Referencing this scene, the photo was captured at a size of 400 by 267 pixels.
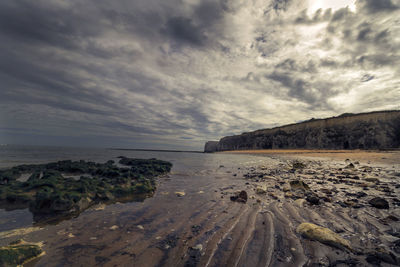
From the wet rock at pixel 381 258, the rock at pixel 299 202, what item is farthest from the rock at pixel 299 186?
the wet rock at pixel 381 258

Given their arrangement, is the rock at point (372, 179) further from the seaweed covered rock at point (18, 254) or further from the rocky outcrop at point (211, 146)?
the rocky outcrop at point (211, 146)

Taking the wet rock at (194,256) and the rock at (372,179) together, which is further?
the rock at (372,179)

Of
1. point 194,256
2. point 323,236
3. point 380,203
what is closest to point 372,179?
point 380,203

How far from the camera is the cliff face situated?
42531mm

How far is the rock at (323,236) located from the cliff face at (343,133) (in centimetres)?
6112

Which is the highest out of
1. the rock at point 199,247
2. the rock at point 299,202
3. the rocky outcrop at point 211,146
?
the rocky outcrop at point 211,146

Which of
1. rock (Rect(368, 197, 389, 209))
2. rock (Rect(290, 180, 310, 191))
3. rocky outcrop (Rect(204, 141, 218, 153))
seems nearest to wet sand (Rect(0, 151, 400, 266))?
rock (Rect(368, 197, 389, 209))

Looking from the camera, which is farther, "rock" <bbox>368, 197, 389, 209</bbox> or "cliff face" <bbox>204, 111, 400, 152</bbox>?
"cliff face" <bbox>204, 111, 400, 152</bbox>

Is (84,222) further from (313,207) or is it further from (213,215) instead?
(313,207)

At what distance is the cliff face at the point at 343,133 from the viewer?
42531 millimetres

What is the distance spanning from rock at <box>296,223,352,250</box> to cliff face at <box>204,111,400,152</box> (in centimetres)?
6112

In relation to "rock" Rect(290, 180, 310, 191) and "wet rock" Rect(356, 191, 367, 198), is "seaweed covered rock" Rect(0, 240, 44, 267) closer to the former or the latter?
"rock" Rect(290, 180, 310, 191)

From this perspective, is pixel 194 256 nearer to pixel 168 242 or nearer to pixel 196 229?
pixel 168 242

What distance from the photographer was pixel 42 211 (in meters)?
4.79
